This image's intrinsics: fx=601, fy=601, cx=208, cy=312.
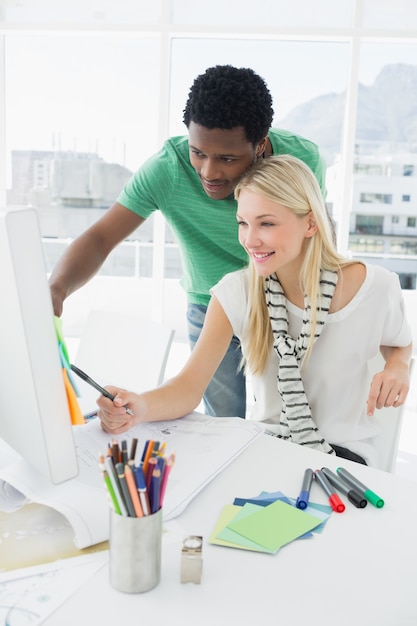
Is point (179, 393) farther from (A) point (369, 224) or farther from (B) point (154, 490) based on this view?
(A) point (369, 224)

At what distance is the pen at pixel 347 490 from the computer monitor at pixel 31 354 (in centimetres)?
41

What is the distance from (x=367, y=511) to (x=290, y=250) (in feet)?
2.14

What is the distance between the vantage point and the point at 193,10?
3.64 m

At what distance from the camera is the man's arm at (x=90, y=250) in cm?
151

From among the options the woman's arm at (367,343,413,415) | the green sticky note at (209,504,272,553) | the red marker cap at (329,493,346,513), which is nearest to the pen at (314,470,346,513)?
the red marker cap at (329,493,346,513)

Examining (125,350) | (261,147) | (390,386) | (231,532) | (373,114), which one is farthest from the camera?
(373,114)

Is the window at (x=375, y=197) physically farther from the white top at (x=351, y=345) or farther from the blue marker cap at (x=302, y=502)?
the blue marker cap at (x=302, y=502)

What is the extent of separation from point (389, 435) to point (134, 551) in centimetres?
85

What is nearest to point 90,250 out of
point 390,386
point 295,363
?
point 295,363

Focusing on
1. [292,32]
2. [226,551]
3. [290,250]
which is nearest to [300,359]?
[290,250]

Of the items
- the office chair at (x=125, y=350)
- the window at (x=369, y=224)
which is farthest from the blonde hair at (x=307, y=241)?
the window at (x=369, y=224)

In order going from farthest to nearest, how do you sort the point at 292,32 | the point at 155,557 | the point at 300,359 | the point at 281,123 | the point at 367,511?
the point at 281,123, the point at 292,32, the point at 300,359, the point at 367,511, the point at 155,557

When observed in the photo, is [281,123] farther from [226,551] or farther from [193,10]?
[226,551]

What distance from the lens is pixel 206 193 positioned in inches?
64.3
